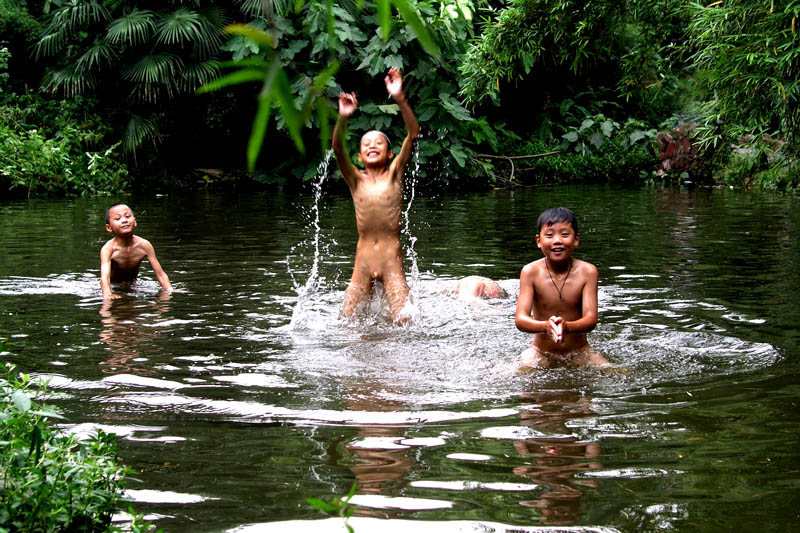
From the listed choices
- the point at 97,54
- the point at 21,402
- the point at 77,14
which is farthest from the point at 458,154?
the point at 21,402

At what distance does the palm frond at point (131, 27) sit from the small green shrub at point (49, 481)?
53.1ft

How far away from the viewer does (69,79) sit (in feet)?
58.9

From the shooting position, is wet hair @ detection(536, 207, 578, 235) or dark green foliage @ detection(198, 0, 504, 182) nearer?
wet hair @ detection(536, 207, 578, 235)

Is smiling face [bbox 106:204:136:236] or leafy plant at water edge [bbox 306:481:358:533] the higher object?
smiling face [bbox 106:204:136:236]

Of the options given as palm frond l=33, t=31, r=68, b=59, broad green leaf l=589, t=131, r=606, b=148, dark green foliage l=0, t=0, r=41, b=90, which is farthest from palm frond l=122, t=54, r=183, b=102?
broad green leaf l=589, t=131, r=606, b=148

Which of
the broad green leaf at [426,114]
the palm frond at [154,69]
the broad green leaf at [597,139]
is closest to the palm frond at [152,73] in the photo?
the palm frond at [154,69]

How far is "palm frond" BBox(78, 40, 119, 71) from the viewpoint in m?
17.8

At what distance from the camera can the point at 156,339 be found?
568 cm

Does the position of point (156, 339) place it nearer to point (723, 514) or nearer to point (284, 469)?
point (284, 469)

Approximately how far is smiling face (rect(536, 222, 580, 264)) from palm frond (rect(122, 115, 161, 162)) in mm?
14590

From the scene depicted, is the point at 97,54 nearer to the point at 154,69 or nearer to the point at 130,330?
the point at 154,69

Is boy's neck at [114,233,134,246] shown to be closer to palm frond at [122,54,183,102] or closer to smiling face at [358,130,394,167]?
smiling face at [358,130,394,167]

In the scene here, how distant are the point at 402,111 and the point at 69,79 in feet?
46.3

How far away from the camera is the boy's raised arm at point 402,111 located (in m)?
5.60
